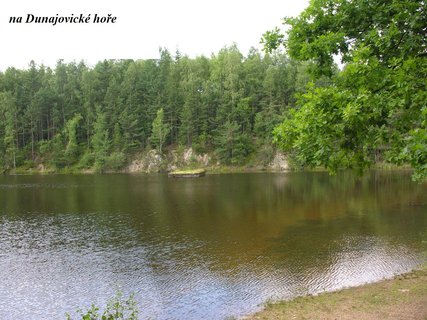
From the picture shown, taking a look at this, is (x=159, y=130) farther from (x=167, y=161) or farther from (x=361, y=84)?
(x=361, y=84)

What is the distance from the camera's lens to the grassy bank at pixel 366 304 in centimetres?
1443

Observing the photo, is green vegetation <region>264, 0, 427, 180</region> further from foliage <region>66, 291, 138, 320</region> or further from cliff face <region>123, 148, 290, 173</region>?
cliff face <region>123, 148, 290, 173</region>

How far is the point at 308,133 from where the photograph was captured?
10883 mm

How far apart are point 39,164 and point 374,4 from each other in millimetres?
104164

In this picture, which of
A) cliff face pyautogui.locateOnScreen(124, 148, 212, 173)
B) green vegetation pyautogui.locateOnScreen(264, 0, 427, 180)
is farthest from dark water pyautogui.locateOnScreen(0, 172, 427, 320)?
cliff face pyautogui.locateOnScreen(124, 148, 212, 173)

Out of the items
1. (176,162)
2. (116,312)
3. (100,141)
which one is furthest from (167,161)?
(116,312)

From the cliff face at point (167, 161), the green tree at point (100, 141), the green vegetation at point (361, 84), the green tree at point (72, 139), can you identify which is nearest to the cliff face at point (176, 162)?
the cliff face at point (167, 161)

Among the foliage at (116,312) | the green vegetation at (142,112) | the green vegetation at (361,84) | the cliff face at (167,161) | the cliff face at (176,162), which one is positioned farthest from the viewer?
the green vegetation at (142,112)

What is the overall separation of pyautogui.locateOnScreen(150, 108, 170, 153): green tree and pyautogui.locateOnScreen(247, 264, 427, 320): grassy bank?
82307mm

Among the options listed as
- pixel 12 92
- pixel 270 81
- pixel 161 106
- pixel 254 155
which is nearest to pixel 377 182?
pixel 254 155

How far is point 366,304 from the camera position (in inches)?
617

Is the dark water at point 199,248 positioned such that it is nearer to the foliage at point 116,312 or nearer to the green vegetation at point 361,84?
the foliage at point 116,312

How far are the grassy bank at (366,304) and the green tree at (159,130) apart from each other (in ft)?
270

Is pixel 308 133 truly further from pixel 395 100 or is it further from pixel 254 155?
pixel 254 155
